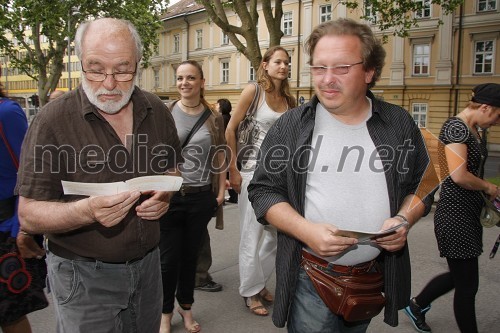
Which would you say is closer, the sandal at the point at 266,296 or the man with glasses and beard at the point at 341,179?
the man with glasses and beard at the point at 341,179

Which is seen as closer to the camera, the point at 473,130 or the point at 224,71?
the point at 473,130

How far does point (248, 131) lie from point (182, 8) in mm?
43146

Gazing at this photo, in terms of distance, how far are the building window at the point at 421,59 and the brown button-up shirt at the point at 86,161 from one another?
28.8 meters

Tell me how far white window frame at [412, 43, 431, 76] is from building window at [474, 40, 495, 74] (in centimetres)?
263

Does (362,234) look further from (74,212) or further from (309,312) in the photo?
(74,212)

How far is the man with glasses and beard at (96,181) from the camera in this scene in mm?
1758

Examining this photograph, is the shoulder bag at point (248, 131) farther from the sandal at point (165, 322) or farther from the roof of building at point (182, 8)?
the roof of building at point (182, 8)

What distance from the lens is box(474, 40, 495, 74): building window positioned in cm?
2586

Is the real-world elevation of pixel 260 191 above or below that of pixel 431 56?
below

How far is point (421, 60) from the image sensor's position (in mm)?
27953

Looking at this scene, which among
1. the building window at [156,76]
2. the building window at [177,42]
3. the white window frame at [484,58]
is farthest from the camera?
the building window at [156,76]

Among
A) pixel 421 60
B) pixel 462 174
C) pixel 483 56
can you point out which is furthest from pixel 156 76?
pixel 462 174

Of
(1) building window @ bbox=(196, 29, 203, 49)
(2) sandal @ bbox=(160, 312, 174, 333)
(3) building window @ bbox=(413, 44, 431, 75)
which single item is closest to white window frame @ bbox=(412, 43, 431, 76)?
(3) building window @ bbox=(413, 44, 431, 75)

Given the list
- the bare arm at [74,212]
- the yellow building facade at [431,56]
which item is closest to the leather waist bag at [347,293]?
the bare arm at [74,212]
